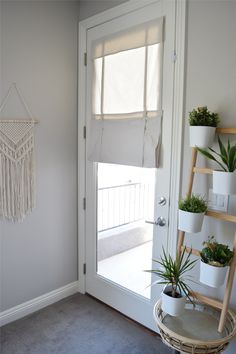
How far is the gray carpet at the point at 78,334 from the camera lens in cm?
208

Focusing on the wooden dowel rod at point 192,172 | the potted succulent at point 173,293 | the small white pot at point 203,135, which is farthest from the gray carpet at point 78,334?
the small white pot at point 203,135

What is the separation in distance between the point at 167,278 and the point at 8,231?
131 cm

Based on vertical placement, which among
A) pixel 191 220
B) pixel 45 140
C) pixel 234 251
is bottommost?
pixel 234 251

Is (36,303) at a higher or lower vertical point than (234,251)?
lower

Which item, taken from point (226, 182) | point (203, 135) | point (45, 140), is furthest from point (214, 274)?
point (45, 140)

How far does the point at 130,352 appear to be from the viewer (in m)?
2.05

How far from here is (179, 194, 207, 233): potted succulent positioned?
1.64 m

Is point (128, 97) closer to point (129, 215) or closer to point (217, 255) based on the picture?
point (129, 215)

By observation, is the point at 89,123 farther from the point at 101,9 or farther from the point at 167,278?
the point at 167,278

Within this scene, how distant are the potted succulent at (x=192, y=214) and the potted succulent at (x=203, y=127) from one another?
0.33m

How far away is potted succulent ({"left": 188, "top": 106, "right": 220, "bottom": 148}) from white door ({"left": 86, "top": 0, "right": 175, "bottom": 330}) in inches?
13.5

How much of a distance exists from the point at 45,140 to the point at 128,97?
79cm

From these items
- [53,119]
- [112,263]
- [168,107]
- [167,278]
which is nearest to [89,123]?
[53,119]

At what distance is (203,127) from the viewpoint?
5.29ft
